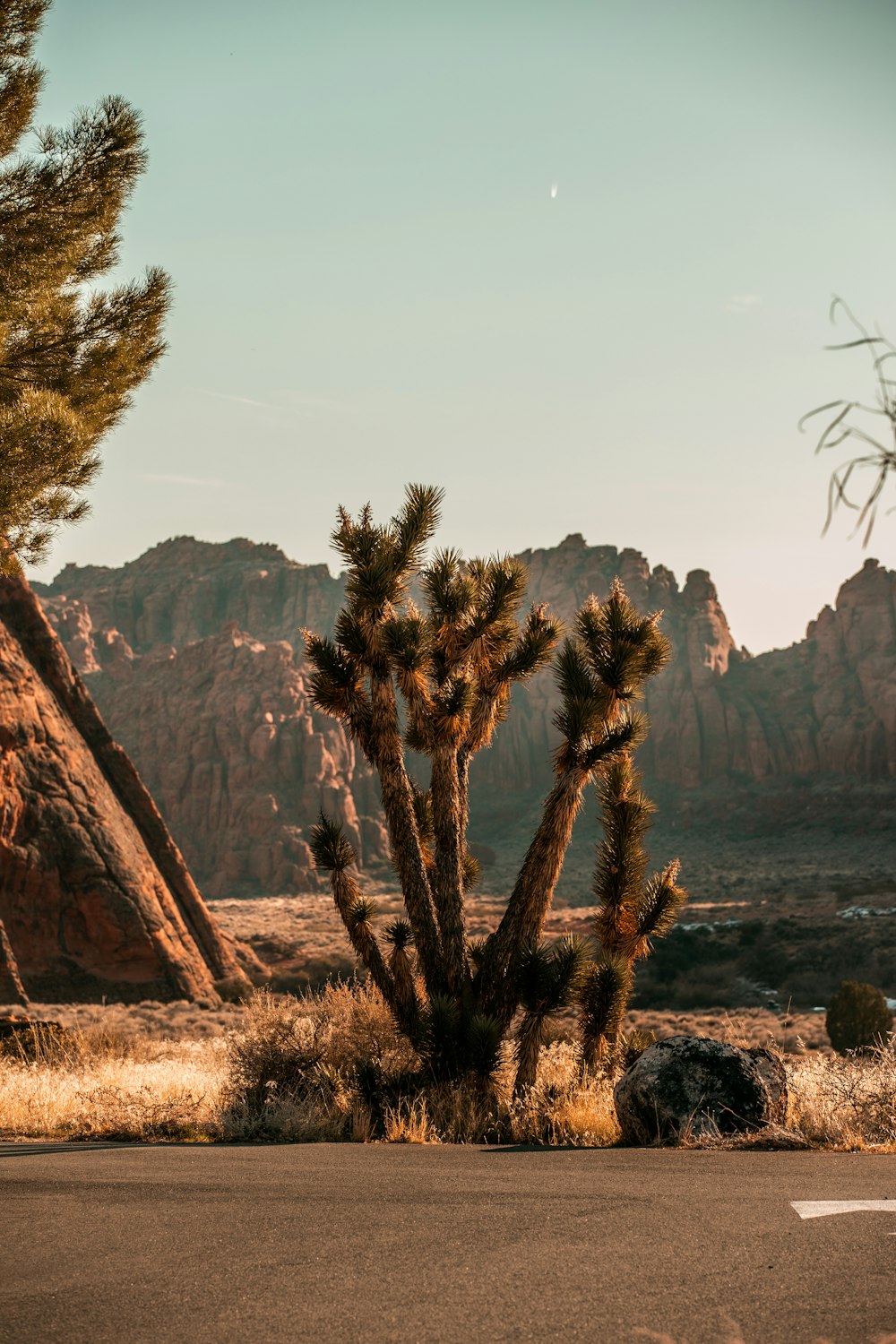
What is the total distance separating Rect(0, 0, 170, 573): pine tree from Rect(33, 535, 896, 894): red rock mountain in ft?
204

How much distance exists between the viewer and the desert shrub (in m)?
26.6

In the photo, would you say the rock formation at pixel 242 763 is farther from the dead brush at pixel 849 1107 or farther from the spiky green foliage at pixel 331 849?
the dead brush at pixel 849 1107

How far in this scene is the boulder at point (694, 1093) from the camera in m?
9.46

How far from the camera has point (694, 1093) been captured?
31.3 feet

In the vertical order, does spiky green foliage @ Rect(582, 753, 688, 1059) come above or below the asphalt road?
above

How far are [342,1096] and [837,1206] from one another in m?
6.94

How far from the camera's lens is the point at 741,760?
109 metres

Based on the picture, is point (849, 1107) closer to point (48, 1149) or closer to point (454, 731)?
point (454, 731)

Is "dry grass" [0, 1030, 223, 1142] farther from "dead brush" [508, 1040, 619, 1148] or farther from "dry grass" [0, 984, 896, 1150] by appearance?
"dead brush" [508, 1040, 619, 1148]

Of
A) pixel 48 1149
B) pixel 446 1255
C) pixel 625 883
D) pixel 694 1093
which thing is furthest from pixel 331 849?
pixel 446 1255

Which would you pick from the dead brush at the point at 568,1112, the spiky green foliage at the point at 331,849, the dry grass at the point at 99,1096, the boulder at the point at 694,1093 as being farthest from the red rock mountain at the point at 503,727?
the boulder at the point at 694,1093

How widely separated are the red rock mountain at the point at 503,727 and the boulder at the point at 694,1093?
68.1 meters

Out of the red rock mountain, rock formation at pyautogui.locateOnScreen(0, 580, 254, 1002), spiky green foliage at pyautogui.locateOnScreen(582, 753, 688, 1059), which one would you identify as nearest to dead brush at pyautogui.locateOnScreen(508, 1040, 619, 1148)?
spiky green foliage at pyautogui.locateOnScreen(582, 753, 688, 1059)

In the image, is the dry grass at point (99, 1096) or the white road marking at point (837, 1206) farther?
the dry grass at point (99, 1096)
